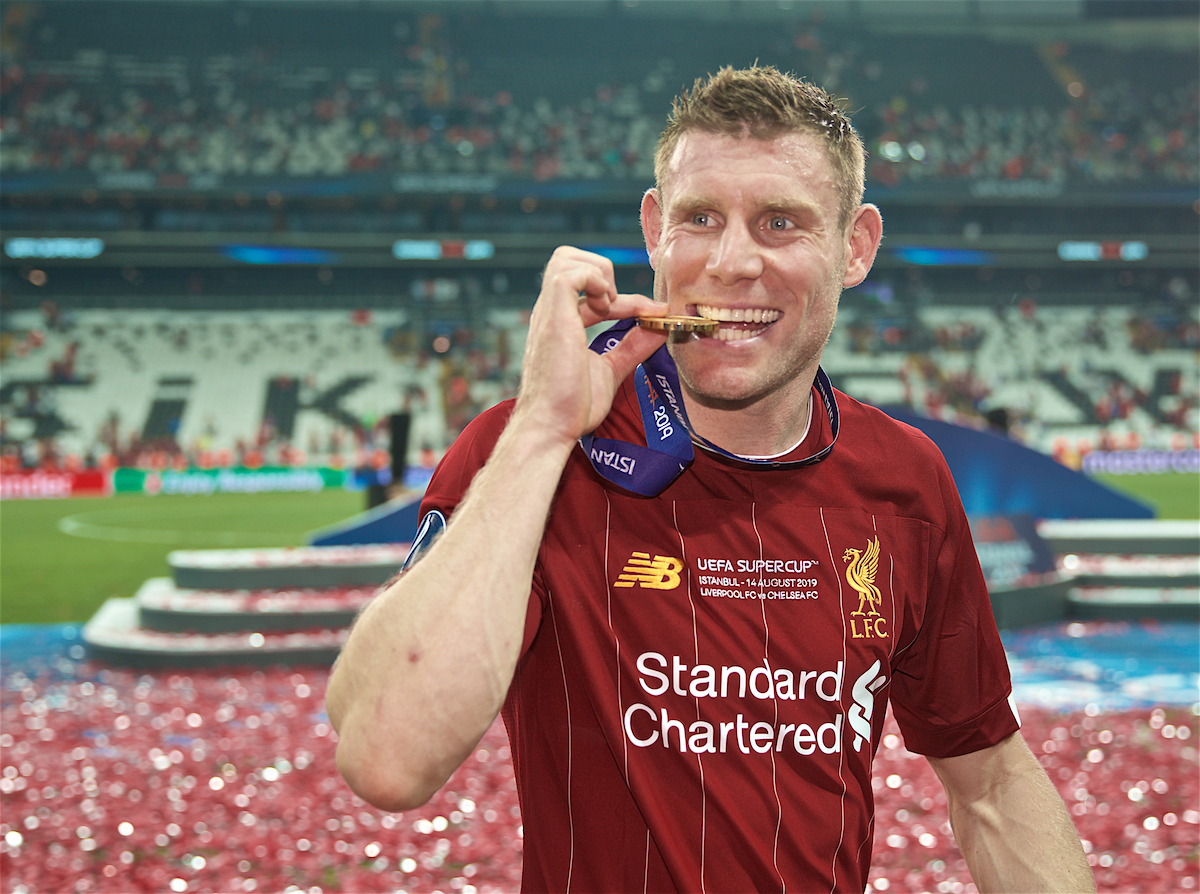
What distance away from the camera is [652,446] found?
6.88 feet

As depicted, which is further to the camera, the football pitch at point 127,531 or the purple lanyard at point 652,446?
the football pitch at point 127,531

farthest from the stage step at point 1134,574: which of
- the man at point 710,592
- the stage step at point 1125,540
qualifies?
the man at point 710,592

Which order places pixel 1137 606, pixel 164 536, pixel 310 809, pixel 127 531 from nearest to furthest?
pixel 310 809
pixel 1137 606
pixel 164 536
pixel 127 531

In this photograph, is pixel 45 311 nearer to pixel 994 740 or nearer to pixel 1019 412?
pixel 1019 412

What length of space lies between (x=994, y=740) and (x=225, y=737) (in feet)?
22.0

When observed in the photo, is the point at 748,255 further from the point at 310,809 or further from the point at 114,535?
the point at 114,535

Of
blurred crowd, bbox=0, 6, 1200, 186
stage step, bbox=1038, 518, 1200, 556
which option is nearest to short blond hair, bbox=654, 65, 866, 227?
stage step, bbox=1038, 518, 1200, 556

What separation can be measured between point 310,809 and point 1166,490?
82.3 feet

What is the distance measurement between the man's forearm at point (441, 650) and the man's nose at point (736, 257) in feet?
1.87

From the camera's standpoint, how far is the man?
5.71ft

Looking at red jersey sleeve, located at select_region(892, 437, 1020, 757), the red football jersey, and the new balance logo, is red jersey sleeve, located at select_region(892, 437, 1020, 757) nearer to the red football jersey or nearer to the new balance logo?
the red football jersey

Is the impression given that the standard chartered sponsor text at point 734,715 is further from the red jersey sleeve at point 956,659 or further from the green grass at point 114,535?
the green grass at point 114,535

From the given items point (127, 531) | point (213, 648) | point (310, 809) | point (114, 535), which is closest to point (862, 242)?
point (310, 809)

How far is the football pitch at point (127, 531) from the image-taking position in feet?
45.3
